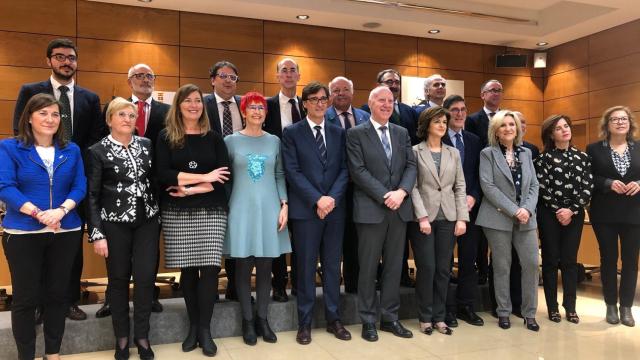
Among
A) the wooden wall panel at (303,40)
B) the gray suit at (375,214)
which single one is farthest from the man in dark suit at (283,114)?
the wooden wall panel at (303,40)

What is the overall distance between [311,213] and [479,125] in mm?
1941

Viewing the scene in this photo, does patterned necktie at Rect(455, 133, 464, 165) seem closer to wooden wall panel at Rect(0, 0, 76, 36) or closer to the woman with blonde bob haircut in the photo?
the woman with blonde bob haircut

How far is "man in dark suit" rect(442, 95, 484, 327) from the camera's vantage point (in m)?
3.94

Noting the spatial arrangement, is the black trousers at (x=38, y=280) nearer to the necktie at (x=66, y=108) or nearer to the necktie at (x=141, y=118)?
the necktie at (x=66, y=108)

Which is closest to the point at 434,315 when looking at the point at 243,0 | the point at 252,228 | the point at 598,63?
the point at 252,228

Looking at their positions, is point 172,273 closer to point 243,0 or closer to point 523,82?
point 243,0

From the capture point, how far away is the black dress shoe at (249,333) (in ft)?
11.1

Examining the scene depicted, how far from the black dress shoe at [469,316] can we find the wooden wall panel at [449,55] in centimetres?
547

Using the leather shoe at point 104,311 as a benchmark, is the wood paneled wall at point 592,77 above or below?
above

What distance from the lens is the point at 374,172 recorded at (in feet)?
11.6

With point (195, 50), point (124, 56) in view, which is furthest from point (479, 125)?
point (124, 56)

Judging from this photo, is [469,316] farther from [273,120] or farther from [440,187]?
[273,120]

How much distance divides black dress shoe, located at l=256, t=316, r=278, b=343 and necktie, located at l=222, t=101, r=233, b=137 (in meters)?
1.36

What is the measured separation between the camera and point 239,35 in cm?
754
